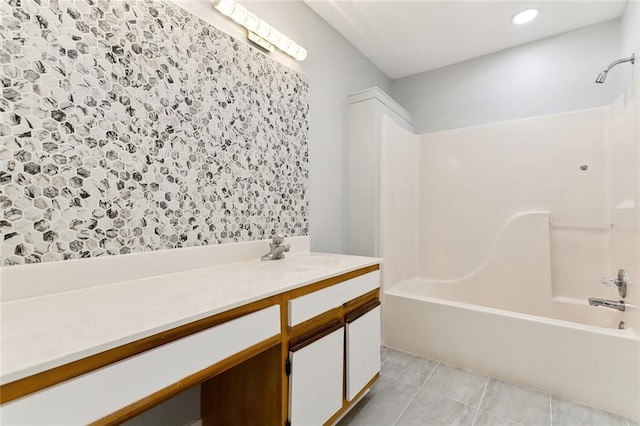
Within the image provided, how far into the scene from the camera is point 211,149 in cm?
140

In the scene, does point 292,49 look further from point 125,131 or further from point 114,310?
point 114,310

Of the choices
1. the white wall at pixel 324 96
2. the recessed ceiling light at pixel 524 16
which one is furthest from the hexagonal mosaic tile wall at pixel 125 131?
the recessed ceiling light at pixel 524 16

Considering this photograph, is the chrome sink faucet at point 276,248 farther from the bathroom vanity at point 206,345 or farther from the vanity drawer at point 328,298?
the vanity drawer at point 328,298

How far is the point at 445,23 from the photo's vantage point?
7.28 feet

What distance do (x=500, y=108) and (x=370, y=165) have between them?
1421 mm

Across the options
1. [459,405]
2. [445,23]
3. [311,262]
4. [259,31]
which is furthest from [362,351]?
[445,23]

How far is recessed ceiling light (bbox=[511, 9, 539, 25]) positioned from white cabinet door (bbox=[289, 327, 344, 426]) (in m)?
2.57

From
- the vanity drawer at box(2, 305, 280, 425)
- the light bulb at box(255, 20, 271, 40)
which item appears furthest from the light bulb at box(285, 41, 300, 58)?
the vanity drawer at box(2, 305, 280, 425)

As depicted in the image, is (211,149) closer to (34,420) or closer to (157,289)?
(157,289)

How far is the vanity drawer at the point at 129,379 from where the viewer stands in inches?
20.9

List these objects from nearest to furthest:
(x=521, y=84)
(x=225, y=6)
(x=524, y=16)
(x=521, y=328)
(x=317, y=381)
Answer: (x=317, y=381) < (x=225, y=6) < (x=521, y=328) < (x=524, y=16) < (x=521, y=84)

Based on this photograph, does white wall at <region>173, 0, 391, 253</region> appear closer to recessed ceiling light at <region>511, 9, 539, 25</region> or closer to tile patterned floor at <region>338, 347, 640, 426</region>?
tile patterned floor at <region>338, 347, 640, 426</region>

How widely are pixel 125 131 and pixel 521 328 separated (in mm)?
2392

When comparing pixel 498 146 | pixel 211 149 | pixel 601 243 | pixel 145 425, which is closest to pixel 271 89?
pixel 211 149
